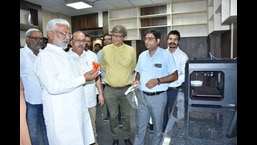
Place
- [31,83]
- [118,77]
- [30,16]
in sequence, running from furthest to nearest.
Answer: [30,16] → [118,77] → [31,83]

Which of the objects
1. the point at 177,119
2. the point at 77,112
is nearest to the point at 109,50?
the point at 77,112

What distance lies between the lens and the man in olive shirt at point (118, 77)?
236cm

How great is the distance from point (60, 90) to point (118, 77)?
1033mm

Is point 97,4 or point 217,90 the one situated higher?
point 97,4

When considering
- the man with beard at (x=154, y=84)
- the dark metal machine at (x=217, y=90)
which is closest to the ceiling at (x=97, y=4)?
the man with beard at (x=154, y=84)

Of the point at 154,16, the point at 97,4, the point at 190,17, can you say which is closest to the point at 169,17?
the point at 154,16

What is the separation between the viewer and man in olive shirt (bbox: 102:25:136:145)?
2359 millimetres

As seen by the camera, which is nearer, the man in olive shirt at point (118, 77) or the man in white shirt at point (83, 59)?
the man in white shirt at point (83, 59)

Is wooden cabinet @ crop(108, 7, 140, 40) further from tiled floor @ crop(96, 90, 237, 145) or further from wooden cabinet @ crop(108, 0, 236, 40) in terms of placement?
tiled floor @ crop(96, 90, 237, 145)

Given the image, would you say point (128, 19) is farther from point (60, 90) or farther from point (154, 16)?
point (60, 90)

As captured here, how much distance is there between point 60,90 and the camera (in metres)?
1.40

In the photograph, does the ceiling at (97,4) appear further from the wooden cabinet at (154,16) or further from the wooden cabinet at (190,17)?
the wooden cabinet at (190,17)

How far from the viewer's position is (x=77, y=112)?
1.54 meters
